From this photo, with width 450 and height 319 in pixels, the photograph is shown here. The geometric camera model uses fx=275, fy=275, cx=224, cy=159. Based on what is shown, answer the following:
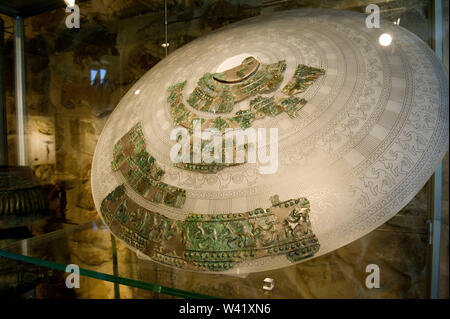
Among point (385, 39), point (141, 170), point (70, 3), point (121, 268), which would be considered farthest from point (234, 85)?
point (70, 3)

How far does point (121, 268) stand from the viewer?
746 millimetres

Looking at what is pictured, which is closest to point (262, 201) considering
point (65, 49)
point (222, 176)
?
point (222, 176)

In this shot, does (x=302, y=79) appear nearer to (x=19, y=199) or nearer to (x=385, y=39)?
(x=385, y=39)

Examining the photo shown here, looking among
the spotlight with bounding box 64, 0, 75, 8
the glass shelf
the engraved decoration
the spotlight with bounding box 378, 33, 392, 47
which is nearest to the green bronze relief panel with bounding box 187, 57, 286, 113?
the engraved decoration

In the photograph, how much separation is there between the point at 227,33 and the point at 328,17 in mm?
407

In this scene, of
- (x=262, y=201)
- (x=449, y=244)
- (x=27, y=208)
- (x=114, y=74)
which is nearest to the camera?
(x=262, y=201)

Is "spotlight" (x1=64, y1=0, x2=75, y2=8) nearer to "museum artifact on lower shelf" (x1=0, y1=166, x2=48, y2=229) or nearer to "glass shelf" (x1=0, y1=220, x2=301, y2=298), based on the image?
"museum artifact on lower shelf" (x1=0, y1=166, x2=48, y2=229)

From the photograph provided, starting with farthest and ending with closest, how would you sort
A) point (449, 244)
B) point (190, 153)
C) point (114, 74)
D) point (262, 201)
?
point (114, 74)
point (449, 244)
point (190, 153)
point (262, 201)

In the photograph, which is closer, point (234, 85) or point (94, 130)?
point (234, 85)

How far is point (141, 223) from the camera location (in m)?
0.69

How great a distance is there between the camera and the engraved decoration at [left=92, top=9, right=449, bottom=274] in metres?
0.60

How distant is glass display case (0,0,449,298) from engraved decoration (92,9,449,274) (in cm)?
9

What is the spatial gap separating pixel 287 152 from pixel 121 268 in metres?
0.54
